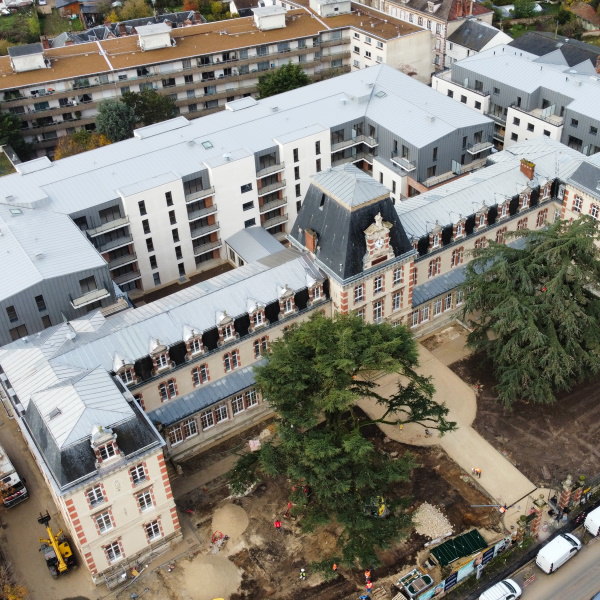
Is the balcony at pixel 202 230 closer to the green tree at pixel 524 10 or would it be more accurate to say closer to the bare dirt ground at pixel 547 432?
the bare dirt ground at pixel 547 432

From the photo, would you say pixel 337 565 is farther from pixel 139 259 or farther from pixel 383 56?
pixel 383 56

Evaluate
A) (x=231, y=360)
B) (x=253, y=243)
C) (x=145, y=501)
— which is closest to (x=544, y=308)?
(x=231, y=360)

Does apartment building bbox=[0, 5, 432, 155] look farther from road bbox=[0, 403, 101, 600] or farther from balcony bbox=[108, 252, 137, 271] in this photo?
road bbox=[0, 403, 101, 600]

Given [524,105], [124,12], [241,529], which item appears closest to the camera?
[241,529]

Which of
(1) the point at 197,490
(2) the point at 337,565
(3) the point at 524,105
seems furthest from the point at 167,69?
(2) the point at 337,565

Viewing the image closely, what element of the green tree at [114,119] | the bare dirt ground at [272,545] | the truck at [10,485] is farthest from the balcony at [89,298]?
the green tree at [114,119]

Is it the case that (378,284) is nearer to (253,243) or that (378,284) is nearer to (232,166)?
(253,243)

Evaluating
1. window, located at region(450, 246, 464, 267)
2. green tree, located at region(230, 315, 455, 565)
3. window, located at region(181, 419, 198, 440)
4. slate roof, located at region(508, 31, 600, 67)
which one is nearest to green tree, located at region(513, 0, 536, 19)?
slate roof, located at region(508, 31, 600, 67)
